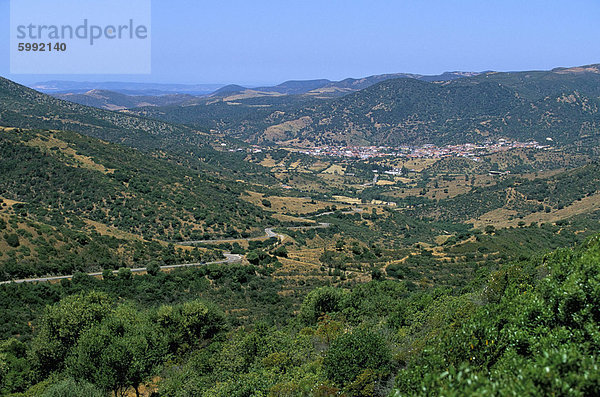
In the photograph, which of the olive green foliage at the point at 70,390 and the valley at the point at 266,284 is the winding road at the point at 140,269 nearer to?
the valley at the point at 266,284

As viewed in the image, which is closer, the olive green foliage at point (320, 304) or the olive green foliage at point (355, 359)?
the olive green foliage at point (355, 359)

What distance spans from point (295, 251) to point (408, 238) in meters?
33.7

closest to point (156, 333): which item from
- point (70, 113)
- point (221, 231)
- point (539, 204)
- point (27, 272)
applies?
point (27, 272)

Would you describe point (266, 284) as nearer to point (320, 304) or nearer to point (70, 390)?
point (320, 304)

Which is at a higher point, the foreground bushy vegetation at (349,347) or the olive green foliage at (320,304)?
the foreground bushy vegetation at (349,347)

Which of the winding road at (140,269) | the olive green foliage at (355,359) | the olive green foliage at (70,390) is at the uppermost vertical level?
the olive green foliage at (355,359)

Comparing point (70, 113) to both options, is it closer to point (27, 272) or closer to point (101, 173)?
point (101, 173)

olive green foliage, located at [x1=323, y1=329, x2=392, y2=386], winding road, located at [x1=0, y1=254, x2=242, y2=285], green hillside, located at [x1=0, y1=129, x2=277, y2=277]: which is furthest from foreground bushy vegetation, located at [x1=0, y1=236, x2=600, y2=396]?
green hillside, located at [x1=0, y1=129, x2=277, y2=277]

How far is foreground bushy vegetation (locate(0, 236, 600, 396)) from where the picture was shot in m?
11.2

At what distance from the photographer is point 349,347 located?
18750 mm

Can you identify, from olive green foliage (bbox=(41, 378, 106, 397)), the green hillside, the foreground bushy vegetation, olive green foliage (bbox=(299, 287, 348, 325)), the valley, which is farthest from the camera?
the green hillside

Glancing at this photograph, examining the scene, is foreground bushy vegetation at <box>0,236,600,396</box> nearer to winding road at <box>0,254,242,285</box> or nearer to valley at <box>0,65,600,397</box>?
valley at <box>0,65,600,397</box>

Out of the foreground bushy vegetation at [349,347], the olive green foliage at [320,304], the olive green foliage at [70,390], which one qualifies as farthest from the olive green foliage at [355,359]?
the olive green foliage at [320,304]

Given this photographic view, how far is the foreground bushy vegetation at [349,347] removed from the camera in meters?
11.2
